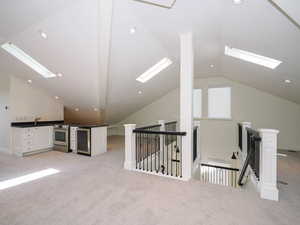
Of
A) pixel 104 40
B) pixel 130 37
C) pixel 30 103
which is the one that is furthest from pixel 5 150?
pixel 130 37

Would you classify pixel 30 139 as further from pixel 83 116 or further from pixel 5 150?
pixel 83 116

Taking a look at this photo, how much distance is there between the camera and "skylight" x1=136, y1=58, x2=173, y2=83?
4836mm

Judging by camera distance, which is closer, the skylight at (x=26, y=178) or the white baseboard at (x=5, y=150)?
the skylight at (x=26, y=178)

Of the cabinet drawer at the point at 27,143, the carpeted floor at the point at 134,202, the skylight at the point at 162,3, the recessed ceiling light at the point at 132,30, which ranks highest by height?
the skylight at the point at 162,3

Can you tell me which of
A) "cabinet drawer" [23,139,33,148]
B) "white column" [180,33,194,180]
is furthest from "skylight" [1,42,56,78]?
"white column" [180,33,194,180]

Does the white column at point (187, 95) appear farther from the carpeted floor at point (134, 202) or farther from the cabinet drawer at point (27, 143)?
the cabinet drawer at point (27, 143)

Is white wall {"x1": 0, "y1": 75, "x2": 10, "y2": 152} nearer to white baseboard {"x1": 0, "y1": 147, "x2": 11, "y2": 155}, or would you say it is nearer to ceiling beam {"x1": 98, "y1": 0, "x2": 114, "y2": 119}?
white baseboard {"x1": 0, "y1": 147, "x2": 11, "y2": 155}

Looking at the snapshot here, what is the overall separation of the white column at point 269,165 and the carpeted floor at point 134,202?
0.46 feet

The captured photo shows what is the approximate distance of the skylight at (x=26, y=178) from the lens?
275 cm

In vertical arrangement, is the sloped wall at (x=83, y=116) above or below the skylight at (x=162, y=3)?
below

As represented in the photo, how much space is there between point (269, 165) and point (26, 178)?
4.30 meters

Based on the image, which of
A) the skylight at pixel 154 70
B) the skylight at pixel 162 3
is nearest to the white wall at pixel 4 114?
the skylight at pixel 154 70

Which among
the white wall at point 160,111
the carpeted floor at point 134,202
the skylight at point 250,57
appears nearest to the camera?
the carpeted floor at point 134,202

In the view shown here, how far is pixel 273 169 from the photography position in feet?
7.41
